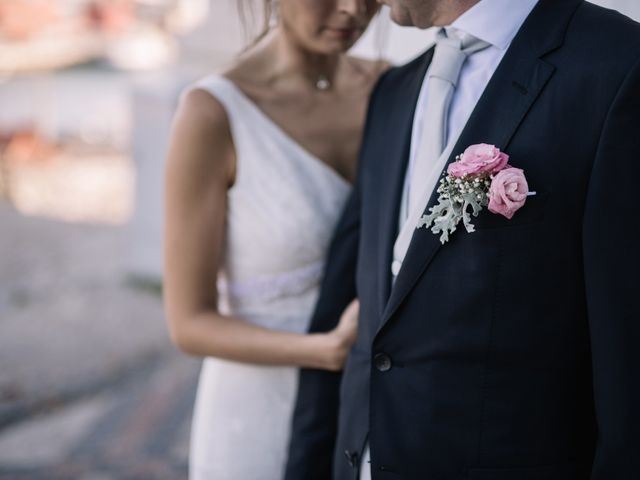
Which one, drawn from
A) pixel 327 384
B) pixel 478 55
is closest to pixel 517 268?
pixel 478 55

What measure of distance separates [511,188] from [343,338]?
694 mm

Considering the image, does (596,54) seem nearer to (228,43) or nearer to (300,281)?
(300,281)

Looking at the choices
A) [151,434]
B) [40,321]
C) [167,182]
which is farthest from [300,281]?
[40,321]

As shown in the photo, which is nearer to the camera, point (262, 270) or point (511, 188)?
point (511, 188)

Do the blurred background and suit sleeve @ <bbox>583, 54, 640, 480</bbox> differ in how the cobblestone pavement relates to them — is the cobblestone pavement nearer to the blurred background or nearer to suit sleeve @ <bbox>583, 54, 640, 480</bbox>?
the blurred background

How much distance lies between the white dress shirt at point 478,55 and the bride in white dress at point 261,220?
1.45 feet

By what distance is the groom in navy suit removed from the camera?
1382 mm

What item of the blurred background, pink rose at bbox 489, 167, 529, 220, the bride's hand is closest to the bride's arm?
the bride's hand

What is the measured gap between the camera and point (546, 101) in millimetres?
1425

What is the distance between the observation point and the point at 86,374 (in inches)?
202

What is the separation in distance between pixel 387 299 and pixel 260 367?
2.12 ft

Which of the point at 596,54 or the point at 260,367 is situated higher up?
the point at 596,54

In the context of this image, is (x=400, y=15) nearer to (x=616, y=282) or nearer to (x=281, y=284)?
(x=616, y=282)

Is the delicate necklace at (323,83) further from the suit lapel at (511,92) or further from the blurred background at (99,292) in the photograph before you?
the suit lapel at (511,92)
